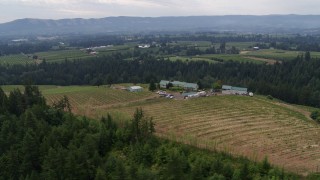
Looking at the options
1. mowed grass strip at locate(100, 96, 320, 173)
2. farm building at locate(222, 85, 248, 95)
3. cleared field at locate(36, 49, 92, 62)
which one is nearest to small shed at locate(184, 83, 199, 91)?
farm building at locate(222, 85, 248, 95)

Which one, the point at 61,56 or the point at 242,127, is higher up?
the point at 61,56

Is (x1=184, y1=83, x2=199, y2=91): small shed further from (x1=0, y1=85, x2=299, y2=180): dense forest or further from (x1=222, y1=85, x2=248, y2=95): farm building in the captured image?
(x1=0, y1=85, x2=299, y2=180): dense forest

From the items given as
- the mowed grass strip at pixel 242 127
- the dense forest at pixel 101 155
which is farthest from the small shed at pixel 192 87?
the dense forest at pixel 101 155

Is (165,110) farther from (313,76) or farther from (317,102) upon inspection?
(313,76)

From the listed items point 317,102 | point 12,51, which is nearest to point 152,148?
point 317,102

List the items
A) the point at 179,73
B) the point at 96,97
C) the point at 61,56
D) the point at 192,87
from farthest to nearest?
the point at 61,56, the point at 179,73, the point at 192,87, the point at 96,97

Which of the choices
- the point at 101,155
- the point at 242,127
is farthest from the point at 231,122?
the point at 101,155

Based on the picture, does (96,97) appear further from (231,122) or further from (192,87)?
(231,122)

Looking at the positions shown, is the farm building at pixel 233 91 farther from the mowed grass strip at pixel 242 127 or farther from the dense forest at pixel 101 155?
the dense forest at pixel 101 155
